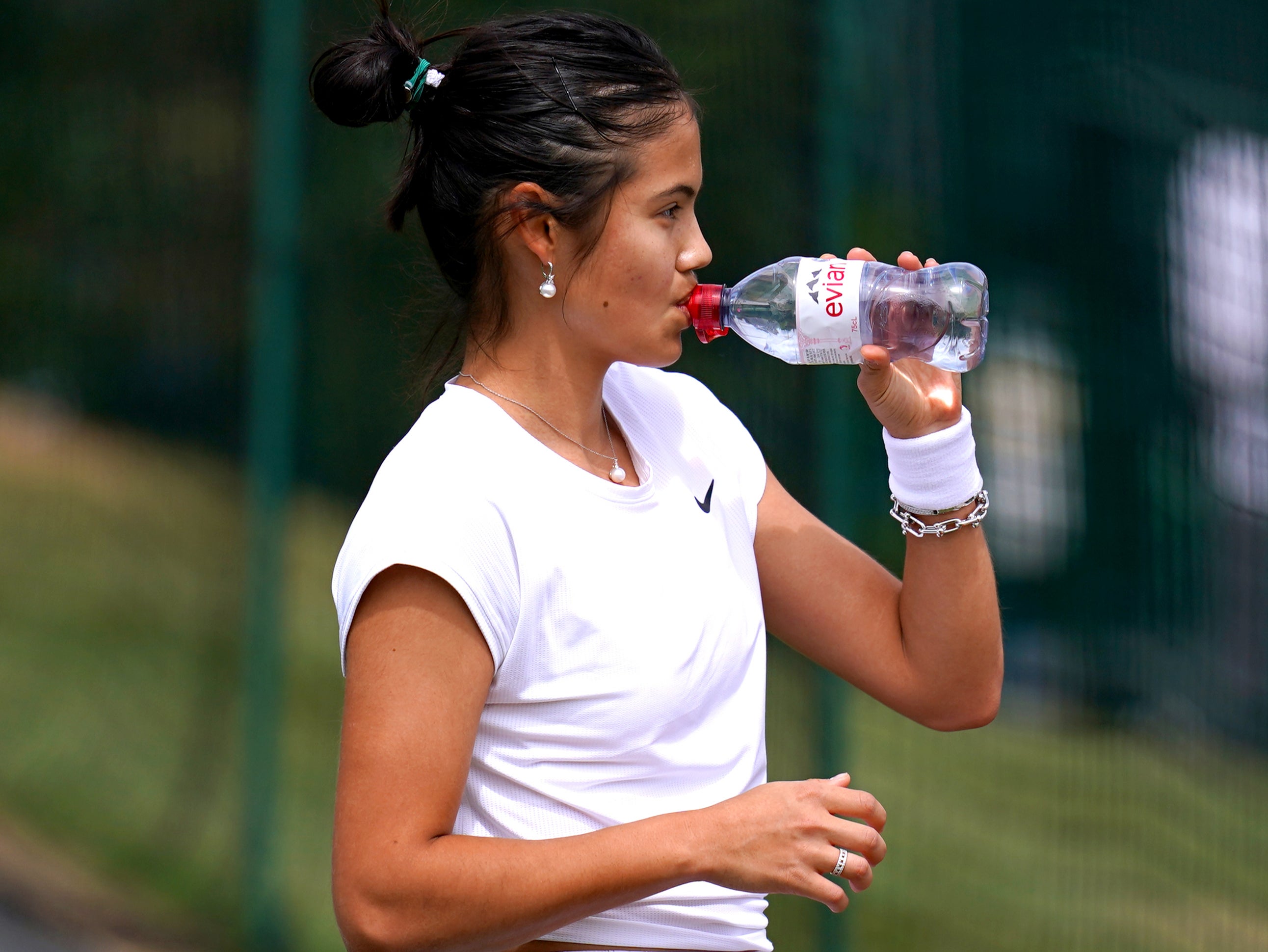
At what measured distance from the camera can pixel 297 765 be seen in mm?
4020

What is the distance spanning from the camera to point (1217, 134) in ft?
12.0

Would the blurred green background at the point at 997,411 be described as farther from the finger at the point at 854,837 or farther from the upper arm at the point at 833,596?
the finger at the point at 854,837

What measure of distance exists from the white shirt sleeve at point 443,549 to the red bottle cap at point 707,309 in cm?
43

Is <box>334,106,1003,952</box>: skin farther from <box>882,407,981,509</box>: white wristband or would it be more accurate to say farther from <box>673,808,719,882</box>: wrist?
<box>882,407,981,509</box>: white wristband

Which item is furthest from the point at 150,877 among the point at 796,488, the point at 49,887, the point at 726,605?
the point at 726,605

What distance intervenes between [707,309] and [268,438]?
2436 mm

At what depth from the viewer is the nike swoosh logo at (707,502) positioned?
1.93m

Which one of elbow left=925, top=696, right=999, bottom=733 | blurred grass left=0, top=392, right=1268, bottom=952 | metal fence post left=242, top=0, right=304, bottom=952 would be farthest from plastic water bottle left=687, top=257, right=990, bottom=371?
metal fence post left=242, top=0, right=304, bottom=952

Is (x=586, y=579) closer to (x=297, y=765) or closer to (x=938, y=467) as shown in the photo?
(x=938, y=467)

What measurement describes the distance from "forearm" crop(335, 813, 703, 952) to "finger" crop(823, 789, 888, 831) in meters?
0.16

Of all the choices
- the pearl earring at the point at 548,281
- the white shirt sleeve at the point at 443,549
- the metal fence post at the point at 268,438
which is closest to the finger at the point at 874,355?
the pearl earring at the point at 548,281

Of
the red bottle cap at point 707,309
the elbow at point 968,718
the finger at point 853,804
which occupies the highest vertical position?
the red bottle cap at point 707,309

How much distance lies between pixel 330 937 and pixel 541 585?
8.88 feet

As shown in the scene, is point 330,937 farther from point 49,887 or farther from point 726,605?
point 726,605
